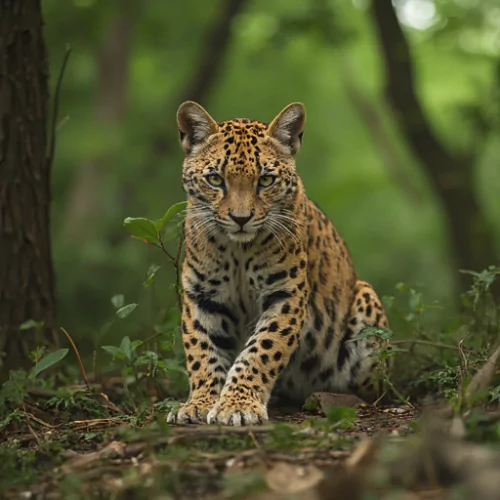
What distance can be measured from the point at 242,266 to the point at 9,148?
7.71 ft

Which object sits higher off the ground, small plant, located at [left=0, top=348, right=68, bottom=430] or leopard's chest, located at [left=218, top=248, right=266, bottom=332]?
leopard's chest, located at [left=218, top=248, right=266, bottom=332]

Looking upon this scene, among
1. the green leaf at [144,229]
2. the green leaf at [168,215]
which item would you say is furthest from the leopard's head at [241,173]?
the green leaf at [144,229]

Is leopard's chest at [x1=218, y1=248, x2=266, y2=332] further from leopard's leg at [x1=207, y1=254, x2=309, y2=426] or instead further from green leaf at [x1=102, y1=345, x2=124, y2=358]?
green leaf at [x1=102, y1=345, x2=124, y2=358]

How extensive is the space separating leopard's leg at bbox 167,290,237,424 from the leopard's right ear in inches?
43.2

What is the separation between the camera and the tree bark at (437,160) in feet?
45.4

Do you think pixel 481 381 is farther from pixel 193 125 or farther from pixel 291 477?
pixel 193 125

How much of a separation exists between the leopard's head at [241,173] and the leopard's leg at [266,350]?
360 mm

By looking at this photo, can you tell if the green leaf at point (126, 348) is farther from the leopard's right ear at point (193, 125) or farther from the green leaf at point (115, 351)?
the leopard's right ear at point (193, 125)

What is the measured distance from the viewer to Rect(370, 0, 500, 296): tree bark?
13.8 metres

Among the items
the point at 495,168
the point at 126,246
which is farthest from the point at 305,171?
the point at 126,246

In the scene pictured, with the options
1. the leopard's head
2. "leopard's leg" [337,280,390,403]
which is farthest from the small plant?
"leopard's leg" [337,280,390,403]

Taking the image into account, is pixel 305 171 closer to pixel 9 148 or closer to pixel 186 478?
pixel 9 148

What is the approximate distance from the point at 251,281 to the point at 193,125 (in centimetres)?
122

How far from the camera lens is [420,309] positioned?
6629 millimetres
